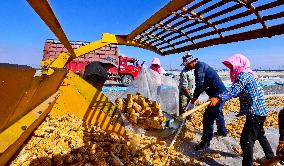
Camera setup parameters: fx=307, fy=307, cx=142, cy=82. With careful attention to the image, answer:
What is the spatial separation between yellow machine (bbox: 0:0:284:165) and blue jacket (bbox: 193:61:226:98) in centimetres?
83

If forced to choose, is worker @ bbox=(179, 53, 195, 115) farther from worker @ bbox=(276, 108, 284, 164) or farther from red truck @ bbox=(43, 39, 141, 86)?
red truck @ bbox=(43, 39, 141, 86)

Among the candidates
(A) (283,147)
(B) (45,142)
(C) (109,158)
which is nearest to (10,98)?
(B) (45,142)

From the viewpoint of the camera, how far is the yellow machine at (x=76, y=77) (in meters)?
1.90

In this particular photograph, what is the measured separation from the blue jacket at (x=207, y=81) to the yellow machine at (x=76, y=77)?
2.72 ft

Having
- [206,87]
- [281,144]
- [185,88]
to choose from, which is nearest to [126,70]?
[185,88]

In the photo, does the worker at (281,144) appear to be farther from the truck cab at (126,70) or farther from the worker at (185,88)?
the truck cab at (126,70)

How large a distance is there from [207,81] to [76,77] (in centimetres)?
248

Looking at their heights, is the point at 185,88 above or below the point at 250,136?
above

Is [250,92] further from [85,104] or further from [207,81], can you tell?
[85,104]

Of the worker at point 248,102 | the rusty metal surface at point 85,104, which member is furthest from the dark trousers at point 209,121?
the rusty metal surface at point 85,104

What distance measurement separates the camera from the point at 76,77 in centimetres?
447

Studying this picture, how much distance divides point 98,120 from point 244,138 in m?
2.05

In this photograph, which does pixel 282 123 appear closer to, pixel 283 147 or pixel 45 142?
pixel 283 147

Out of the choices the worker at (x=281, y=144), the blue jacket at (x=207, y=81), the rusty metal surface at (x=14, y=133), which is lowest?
the worker at (x=281, y=144)
